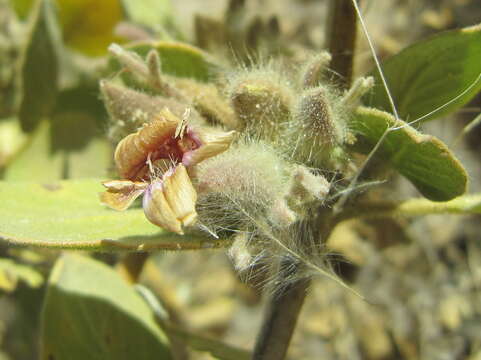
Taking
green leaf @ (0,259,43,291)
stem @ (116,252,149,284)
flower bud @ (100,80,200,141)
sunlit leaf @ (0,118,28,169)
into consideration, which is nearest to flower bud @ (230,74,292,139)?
flower bud @ (100,80,200,141)

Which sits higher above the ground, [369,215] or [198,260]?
[369,215]

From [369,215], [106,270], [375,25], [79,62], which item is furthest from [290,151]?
[375,25]

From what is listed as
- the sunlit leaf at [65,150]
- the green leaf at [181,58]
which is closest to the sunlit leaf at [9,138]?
the sunlit leaf at [65,150]

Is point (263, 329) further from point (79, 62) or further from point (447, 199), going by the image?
point (79, 62)

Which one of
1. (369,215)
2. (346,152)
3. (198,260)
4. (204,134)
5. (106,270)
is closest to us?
(204,134)

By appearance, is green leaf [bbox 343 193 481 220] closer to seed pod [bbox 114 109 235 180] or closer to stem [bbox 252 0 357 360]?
stem [bbox 252 0 357 360]

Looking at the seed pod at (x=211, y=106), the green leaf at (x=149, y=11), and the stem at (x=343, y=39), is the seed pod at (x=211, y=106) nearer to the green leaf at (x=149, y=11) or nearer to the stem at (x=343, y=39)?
the stem at (x=343, y=39)

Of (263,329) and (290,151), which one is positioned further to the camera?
(263,329)
